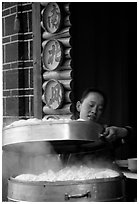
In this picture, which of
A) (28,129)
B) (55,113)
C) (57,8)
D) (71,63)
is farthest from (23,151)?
(57,8)

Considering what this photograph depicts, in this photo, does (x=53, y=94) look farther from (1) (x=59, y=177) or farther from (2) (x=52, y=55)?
(1) (x=59, y=177)

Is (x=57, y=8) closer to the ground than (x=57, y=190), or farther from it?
farther from it

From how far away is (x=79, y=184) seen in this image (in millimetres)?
2459

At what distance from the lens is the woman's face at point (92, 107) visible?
313 centimetres

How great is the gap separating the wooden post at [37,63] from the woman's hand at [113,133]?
31.0 inches

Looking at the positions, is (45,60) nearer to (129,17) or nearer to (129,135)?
(129,135)

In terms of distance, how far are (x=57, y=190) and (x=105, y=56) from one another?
1986 mm

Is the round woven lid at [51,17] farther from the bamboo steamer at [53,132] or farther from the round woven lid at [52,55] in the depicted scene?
the bamboo steamer at [53,132]

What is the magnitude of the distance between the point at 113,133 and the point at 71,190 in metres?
0.68

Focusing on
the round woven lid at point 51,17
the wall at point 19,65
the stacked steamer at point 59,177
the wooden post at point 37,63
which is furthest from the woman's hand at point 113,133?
the round woven lid at point 51,17

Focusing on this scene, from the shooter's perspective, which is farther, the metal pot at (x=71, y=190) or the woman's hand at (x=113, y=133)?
the woman's hand at (x=113, y=133)

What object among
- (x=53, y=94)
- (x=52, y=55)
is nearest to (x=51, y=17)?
(x=52, y=55)

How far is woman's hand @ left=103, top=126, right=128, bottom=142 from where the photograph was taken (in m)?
2.91

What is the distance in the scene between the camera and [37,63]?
3658 mm
